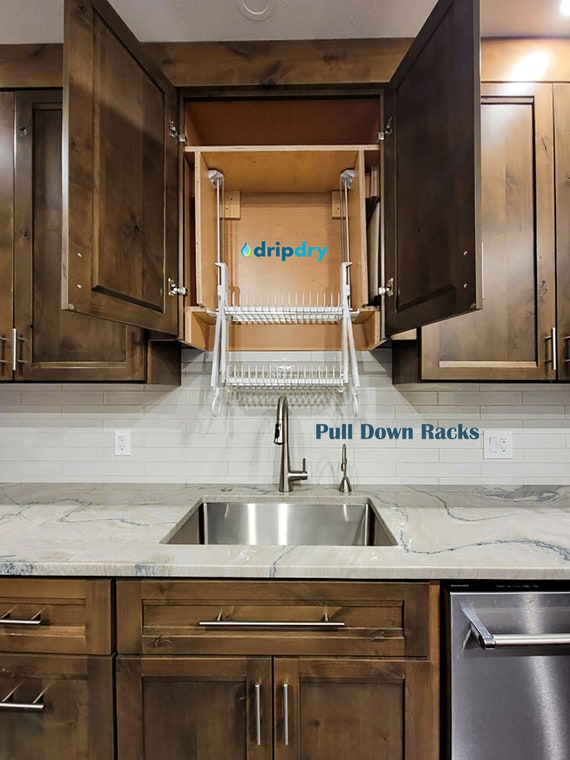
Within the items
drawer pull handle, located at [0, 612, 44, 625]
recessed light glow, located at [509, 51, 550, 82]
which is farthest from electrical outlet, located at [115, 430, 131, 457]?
recessed light glow, located at [509, 51, 550, 82]

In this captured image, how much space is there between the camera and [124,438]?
1.66 m

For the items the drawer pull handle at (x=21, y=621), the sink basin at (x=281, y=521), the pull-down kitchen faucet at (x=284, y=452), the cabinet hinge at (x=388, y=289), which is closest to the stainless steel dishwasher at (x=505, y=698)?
the sink basin at (x=281, y=521)

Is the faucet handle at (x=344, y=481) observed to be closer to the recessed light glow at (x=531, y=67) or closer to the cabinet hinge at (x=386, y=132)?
the cabinet hinge at (x=386, y=132)

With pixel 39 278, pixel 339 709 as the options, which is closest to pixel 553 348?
pixel 339 709

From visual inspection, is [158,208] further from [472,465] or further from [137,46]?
[472,465]

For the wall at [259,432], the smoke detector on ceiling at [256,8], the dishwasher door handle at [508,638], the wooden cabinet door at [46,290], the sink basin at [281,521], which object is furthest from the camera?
the wall at [259,432]

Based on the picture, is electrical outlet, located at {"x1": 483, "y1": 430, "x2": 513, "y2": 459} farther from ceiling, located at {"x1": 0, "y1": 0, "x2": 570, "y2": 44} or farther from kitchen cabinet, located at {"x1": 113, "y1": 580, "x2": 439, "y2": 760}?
ceiling, located at {"x1": 0, "y1": 0, "x2": 570, "y2": 44}

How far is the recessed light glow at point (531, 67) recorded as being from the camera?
1302 millimetres

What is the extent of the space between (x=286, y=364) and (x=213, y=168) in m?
0.77

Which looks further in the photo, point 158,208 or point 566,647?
point 158,208

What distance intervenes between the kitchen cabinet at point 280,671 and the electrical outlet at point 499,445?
86 cm

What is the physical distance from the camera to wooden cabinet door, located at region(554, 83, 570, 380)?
1.29 metres

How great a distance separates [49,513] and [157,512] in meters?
0.34

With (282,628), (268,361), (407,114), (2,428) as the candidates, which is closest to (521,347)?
(407,114)
